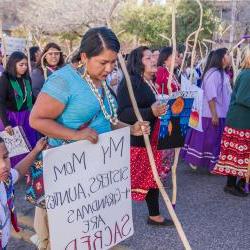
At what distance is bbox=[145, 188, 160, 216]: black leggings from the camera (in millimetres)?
3648

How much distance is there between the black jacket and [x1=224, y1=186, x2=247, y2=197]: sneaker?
165 centimetres

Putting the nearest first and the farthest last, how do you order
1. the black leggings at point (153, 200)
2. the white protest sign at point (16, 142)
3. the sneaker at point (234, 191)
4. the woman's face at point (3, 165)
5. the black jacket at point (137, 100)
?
1. the woman's face at point (3, 165)
2. the black jacket at point (137, 100)
3. the black leggings at point (153, 200)
4. the white protest sign at point (16, 142)
5. the sneaker at point (234, 191)

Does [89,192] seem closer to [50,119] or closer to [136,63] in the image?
[50,119]

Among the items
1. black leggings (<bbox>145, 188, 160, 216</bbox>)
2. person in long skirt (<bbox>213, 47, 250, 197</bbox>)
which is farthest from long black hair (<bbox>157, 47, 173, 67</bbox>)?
black leggings (<bbox>145, 188, 160, 216</bbox>)

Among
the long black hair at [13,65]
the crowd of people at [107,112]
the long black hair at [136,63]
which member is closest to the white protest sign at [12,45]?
the crowd of people at [107,112]

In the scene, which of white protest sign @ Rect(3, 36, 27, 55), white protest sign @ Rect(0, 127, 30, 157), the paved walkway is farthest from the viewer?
white protest sign @ Rect(3, 36, 27, 55)

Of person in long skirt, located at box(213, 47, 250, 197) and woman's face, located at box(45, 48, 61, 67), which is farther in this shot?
woman's face, located at box(45, 48, 61, 67)

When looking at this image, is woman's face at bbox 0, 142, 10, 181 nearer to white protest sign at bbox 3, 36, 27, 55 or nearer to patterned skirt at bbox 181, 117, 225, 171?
patterned skirt at bbox 181, 117, 225, 171

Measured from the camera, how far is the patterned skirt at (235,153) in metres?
4.42

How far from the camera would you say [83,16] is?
34031 millimetres

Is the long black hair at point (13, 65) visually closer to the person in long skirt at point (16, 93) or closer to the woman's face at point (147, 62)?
the person in long skirt at point (16, 93)

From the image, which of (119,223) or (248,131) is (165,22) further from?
(119,223)

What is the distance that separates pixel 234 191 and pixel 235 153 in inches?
16.6

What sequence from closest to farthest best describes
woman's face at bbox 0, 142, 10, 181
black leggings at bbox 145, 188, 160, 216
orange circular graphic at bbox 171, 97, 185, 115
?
1. woman's face at bbox 0, 142, 10, 181
2. orange circular graphic at bbox 171, 97, 185, 115
3. black leggings at bbox 145, 188, 160, 216
